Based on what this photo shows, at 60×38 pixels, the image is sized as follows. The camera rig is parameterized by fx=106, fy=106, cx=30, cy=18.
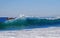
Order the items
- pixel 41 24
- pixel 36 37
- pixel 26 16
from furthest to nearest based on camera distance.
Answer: pixel 41 24
pixel 26 16
pixel 36 37

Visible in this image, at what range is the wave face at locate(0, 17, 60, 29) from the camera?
221cm

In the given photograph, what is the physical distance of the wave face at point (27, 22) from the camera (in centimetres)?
221

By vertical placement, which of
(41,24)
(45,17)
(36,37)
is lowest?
(36,37)

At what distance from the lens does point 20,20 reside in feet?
7.38

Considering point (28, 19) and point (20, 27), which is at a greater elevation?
point (28, 19)

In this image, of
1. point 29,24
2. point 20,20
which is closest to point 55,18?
point 29,24

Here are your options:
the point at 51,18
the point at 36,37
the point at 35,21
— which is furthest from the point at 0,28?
the point at 51,18

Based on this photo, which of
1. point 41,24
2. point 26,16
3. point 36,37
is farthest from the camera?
point 41,24

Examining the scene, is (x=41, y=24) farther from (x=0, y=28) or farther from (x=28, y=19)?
(x=0, y=28)

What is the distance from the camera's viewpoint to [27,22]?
2285mm

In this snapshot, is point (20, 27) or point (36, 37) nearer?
point (36, 37)

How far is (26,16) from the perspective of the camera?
2.16m

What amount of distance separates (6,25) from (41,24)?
2.44 feet

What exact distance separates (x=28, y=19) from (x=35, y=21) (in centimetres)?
16
